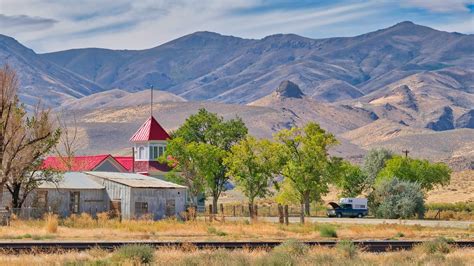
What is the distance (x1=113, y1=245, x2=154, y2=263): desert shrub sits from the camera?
26636 millimetres

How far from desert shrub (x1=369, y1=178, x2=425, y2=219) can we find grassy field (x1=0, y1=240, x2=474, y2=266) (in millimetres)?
48955

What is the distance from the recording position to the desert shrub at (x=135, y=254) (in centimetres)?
2664

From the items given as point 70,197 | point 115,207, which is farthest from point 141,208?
point 70,197

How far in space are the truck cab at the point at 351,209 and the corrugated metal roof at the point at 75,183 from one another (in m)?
29.1

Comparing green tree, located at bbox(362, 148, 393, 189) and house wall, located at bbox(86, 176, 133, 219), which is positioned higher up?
green tree, located at bbox(362, 148, 393, 189)

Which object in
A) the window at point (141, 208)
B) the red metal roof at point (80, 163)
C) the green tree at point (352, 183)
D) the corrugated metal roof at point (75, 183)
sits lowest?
the window at point (141, 208)

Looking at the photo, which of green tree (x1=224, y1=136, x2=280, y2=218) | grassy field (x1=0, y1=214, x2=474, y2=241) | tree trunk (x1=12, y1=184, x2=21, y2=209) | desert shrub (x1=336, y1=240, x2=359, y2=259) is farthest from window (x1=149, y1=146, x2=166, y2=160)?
desert shrub (x1=336, y1=240, x2=359, y2=259)

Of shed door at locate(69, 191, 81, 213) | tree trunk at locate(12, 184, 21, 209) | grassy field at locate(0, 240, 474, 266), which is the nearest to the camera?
grassy field at locate(0, 240, 474, 266)

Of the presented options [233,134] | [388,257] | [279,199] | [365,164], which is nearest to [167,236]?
[388,257]

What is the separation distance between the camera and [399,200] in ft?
267

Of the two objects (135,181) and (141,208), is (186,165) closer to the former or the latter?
(135,181)

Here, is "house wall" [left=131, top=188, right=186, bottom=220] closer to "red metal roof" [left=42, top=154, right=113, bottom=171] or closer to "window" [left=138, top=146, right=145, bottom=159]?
"red metal roof" [left=42, top=154, right=113, bottom=171]

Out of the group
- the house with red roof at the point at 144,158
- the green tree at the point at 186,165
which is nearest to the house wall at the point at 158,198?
the green tree at the point at 186,165

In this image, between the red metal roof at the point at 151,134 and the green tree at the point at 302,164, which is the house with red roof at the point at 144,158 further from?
the green tree at the point at 302,164
